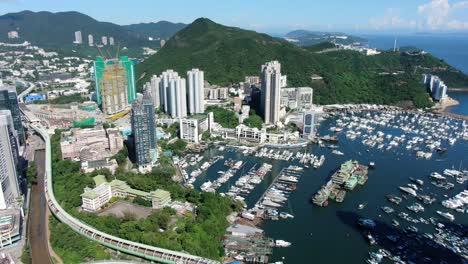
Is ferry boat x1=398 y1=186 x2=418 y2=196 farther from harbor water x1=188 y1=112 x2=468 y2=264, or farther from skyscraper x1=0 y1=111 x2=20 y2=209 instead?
skyscraper x1=0 y1=111 x2=20 y2=209

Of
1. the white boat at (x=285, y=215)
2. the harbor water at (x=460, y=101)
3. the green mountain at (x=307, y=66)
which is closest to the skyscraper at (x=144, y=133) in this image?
Result: the white boat at (x=285, y=215)

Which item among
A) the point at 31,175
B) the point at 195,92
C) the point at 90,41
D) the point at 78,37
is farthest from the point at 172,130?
the point at 78,37

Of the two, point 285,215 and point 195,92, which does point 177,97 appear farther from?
point 285,215

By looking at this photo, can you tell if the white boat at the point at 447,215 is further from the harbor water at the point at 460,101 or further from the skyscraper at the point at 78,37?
the skyscraper at the point at 78,37

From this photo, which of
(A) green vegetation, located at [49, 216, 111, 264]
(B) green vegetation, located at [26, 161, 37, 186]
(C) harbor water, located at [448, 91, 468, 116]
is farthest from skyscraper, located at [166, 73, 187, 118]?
(C) harbor water, located at [448, 91, 468, 116]

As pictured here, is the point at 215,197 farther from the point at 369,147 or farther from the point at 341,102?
the point at 341,102
